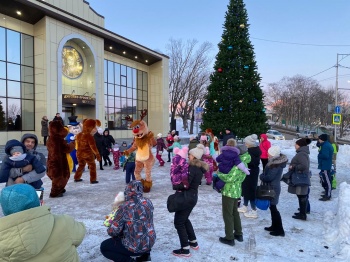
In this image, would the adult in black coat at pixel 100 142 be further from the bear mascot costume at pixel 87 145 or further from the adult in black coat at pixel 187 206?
the adult in black coat at pixel 187 206

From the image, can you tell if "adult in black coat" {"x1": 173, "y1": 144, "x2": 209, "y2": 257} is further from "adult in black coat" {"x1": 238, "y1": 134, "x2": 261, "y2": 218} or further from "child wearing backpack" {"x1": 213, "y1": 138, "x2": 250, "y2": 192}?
"adult in black coat" {"x1": 238, "y1": 134, "x2": 261, "y2": 218}

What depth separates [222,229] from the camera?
4.81m

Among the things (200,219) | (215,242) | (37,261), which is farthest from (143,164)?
(37,261)

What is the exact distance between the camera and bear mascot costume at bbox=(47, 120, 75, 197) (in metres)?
6.68

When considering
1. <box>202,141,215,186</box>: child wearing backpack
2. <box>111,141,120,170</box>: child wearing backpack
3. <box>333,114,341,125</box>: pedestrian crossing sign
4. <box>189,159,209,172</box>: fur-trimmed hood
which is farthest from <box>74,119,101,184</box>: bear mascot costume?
<box>333,114,341,125</box>: pedestrian crossing sign

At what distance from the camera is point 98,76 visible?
873 inches

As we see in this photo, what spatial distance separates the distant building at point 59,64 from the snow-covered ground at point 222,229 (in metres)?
12.5

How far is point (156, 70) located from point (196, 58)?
845 centimetres

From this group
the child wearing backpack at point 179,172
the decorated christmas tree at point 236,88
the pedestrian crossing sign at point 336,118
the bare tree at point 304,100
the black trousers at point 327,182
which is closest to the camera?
the child wearing backpack at point 179,172

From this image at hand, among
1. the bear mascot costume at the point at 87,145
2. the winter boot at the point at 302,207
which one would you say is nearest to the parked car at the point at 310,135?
the winter boot at the point at 302,207

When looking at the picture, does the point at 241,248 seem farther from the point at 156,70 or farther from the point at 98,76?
the point at 156,70

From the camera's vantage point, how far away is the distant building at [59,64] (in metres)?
17.2

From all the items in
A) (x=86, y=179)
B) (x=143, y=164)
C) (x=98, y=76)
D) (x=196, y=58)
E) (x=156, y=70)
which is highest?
(x=196, y=58)

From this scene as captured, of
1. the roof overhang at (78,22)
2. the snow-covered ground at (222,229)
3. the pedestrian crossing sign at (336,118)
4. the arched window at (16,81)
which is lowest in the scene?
the snow-covered ground at (222,229)
